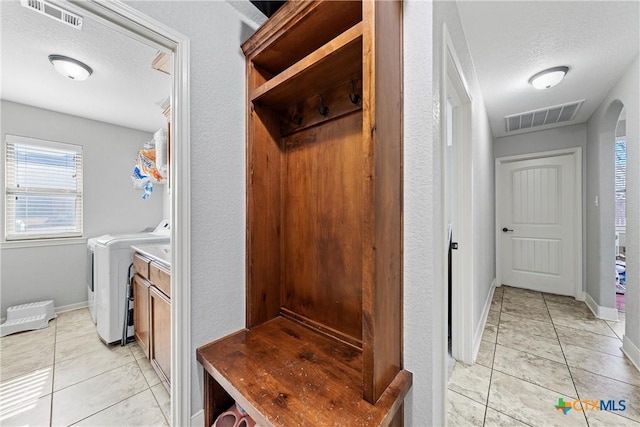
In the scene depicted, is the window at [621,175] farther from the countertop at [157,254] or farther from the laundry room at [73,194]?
the laundry room at [73,194]

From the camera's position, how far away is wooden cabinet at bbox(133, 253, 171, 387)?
1.55m

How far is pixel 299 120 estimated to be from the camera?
135cm

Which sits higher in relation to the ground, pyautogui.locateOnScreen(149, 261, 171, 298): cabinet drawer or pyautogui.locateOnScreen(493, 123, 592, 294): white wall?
pyautogui.locateOnScreen(493, 123, 592, 294): white wall

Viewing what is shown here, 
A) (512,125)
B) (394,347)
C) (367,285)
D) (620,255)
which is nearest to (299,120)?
(367,285)

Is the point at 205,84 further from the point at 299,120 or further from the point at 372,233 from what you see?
the point at 372,233

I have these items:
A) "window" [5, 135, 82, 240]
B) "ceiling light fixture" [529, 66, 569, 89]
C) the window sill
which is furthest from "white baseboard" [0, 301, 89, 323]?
"ceiling light fixture" [529, 66, 569, 89]

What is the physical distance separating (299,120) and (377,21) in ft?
2.06

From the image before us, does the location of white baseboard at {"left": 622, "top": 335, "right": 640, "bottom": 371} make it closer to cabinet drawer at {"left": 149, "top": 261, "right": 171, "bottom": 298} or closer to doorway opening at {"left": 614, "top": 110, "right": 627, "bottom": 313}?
doorway opening at {"left": 614, "top": 110, "right": 627, "bottom": 313}

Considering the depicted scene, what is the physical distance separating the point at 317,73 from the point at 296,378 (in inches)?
50.0

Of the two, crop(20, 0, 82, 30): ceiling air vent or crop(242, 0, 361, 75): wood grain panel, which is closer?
crop(242, 0, 361, 75): wood grain panel

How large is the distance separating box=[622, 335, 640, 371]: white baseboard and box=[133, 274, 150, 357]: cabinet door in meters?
3.77

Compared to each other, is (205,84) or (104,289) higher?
(205,84)

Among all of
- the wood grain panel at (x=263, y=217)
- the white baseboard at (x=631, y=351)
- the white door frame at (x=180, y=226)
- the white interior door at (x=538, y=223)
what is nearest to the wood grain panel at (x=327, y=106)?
the wood grain panel at (x=263, y=217)

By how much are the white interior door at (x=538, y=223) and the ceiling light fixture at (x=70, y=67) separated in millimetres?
5217
